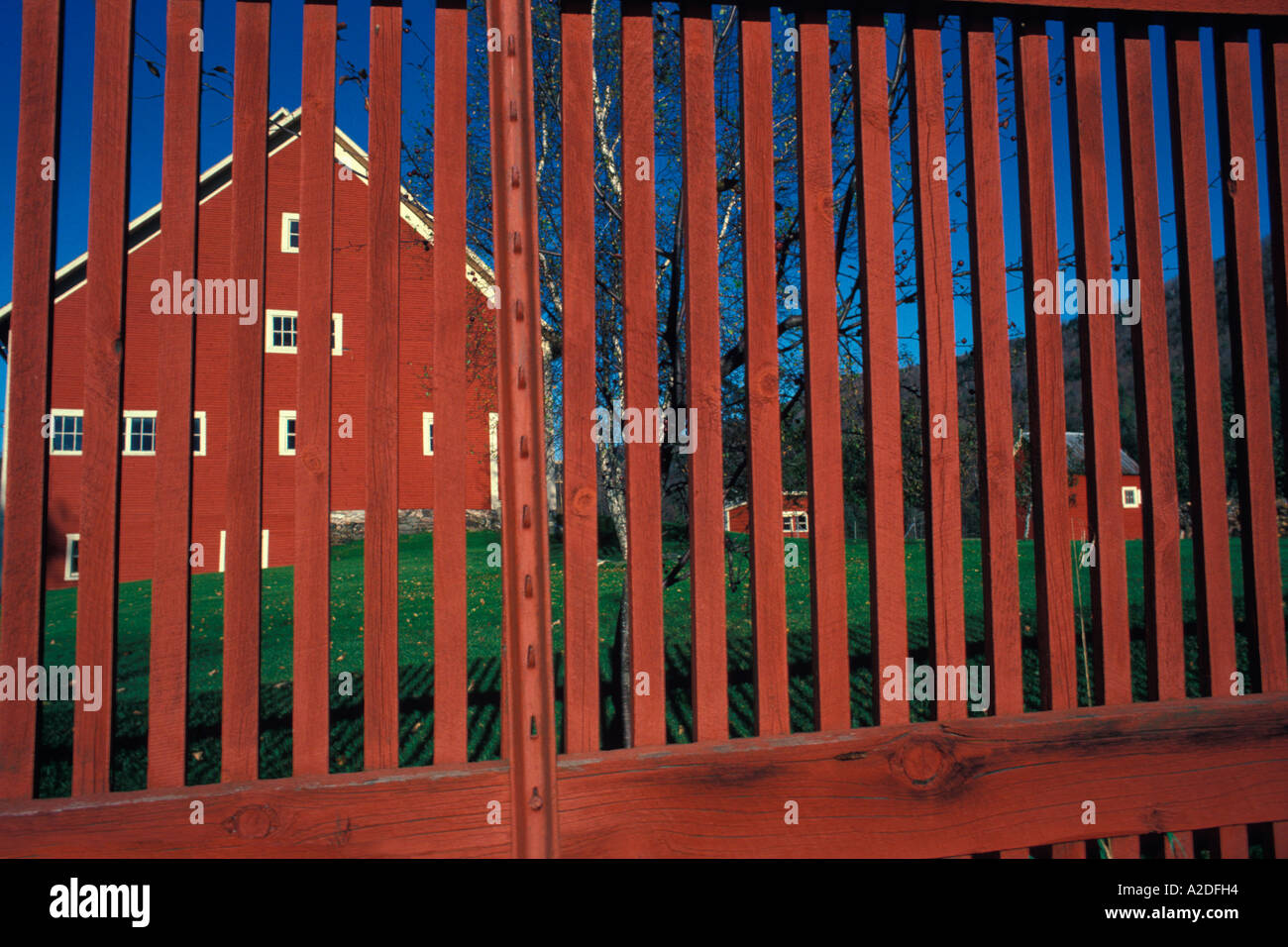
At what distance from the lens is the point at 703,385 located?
199 centimetres

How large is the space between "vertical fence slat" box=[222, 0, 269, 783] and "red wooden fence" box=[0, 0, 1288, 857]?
10mm

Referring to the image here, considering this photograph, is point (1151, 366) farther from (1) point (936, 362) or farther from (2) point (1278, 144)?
(2) point (1278, 144)

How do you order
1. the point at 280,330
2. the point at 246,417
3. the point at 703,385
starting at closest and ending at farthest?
the point at 246,417 < the point at 703,385 < the point at 280,330

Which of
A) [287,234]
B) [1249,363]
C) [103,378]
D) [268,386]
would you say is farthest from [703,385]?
[287,234]

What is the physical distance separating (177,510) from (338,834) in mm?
897

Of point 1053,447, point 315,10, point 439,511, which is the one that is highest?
point 315,10

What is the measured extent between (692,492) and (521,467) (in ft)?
1.51

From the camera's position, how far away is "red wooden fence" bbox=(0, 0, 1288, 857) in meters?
1.84

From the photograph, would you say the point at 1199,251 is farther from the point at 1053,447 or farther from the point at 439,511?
the point at 439,511

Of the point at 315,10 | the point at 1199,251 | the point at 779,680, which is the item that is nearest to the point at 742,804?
the point at 779,680

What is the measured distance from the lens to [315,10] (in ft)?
6.36

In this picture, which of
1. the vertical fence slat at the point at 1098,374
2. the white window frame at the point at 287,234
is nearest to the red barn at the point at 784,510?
the vertical fence slat at the point at 1098,374

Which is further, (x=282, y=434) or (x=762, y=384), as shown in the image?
(x=282, y=434)

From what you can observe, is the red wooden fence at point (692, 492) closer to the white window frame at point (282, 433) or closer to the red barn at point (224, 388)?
the red barn at point (224, 388)
